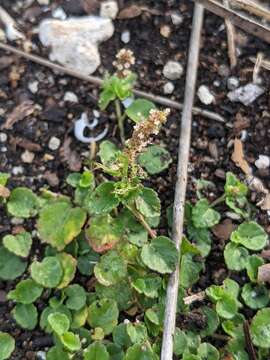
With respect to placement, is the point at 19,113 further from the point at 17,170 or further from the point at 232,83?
the point at 232,83

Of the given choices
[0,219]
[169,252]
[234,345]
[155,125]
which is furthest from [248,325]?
[0,219]

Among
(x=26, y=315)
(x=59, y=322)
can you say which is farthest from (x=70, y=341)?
(x=26, y=315)

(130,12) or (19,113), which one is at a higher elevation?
(130,12)

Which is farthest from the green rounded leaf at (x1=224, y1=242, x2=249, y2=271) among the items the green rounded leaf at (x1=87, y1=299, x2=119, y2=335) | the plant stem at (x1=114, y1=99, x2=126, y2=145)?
the plant stem at (x1=114, y1=99, x2=126, y2=145)

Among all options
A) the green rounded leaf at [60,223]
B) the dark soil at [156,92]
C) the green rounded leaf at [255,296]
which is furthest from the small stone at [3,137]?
the green rounded leaf at [255,296]

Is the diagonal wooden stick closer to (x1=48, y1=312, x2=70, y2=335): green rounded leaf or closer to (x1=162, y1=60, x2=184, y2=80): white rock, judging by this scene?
(x1=162, y1=60, x2=184, y2=80): white rock

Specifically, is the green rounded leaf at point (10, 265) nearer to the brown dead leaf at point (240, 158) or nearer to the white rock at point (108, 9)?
the brown dead leaf at point (240, 158)

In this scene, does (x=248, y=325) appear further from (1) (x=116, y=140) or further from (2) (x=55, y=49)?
(2) (x=55, y=49)
